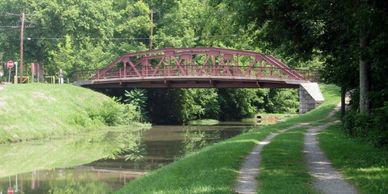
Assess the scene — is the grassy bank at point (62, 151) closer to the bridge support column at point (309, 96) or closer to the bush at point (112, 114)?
the bush at point (112, 114)

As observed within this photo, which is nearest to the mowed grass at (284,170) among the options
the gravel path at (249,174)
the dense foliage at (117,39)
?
the gravel path at (249,174)

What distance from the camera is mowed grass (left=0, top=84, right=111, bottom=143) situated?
125ft

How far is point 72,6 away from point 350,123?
50927 millimetres

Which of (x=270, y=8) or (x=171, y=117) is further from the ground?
(x=270, y=8)

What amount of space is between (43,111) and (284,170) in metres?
33.3

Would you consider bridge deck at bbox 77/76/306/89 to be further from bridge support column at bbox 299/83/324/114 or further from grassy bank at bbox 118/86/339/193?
grassy bank at bbox 118/86/339/193

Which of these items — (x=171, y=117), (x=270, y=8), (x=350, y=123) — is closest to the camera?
(x=270, y=8)

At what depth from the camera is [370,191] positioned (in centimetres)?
1138

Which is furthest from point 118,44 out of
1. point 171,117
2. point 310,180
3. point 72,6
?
point 310,180

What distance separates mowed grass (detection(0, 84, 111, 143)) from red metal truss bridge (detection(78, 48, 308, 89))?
217 inches

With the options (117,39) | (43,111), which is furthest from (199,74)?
(117,39)

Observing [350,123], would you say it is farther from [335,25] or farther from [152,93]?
[152,93]

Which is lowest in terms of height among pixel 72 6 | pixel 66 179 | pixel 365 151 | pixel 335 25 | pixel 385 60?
pixel 66 179

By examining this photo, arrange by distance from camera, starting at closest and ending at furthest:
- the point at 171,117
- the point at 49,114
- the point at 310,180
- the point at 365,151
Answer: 1. the point at 310,180
2. the point at 365,151
3. the point at 49,114
4. the point at 171,117
